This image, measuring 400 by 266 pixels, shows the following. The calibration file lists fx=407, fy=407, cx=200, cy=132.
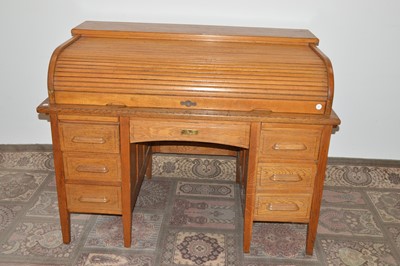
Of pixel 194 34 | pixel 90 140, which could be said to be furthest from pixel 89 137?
pixel 194 34

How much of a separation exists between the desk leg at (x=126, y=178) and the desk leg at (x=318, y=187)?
107cm

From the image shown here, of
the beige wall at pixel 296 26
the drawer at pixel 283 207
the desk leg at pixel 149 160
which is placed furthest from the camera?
the desk leg at pixel 149 160

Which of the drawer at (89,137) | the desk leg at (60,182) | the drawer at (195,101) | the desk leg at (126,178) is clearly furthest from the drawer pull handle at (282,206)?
the desk leg at (60,182)

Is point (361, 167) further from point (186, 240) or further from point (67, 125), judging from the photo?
point (67, 125)

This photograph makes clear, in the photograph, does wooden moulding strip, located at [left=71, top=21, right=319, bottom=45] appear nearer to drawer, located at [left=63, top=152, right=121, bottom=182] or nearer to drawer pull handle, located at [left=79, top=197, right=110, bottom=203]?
drawer, located at [left=63, top=152, right=121, bottom=182]

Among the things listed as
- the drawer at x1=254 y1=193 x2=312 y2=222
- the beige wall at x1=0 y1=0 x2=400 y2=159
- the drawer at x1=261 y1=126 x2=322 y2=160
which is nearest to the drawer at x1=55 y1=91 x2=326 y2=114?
the drawer at x1=261 y1=126 x2=322 y2=160

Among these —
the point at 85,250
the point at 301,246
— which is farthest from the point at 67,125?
the point at 301,246

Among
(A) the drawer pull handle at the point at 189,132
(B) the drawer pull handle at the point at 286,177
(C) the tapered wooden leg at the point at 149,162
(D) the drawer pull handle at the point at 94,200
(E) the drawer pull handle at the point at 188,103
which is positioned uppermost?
(E) the drawer pull handle at the point at 188,103

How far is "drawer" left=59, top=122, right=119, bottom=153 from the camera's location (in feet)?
7.34

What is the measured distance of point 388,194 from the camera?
3.25m

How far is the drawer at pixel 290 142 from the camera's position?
2.20 meters

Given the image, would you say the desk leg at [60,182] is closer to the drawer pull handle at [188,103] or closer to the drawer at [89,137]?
the drawer at [89,137]

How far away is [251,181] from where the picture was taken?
7.61 feet

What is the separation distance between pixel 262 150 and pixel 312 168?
305 millimetres
